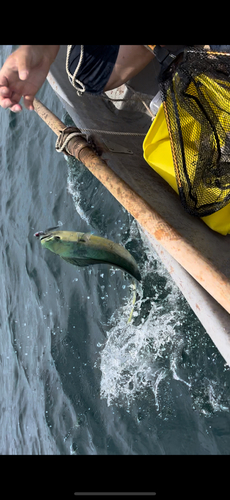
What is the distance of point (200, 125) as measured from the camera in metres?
2.39

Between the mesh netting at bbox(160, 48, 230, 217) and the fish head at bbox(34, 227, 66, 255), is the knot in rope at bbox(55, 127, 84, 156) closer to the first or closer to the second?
the fish head at bbox(34, 227, 66, 255)

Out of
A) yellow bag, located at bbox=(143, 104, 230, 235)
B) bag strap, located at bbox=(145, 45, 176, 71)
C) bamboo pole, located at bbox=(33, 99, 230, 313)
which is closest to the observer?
bamboo pole, located at bbox=(33, 99, 230, 313)

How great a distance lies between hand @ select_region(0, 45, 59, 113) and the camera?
2.12 m

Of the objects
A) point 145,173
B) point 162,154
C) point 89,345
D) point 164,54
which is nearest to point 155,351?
point 89,345

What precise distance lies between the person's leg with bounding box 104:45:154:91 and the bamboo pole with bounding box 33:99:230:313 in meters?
0.78

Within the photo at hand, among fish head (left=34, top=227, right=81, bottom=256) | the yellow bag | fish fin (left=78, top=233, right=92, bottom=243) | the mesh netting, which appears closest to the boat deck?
the yellow bag

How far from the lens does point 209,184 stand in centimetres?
249

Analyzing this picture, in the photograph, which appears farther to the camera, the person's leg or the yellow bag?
the person's leg

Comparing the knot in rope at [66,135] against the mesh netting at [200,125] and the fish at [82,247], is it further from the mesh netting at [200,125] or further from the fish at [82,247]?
the mesh netting at [200,125]

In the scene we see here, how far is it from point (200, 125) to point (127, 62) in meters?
1.36

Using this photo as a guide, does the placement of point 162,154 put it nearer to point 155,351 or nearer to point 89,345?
point 155,351

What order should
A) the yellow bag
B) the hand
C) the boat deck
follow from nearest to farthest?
1. the hand
2. the boat deck
3. the yellow bag

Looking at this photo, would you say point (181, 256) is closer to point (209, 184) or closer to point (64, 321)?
point (209, 184)

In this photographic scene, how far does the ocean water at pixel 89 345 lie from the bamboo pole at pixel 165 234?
138 centimetres
